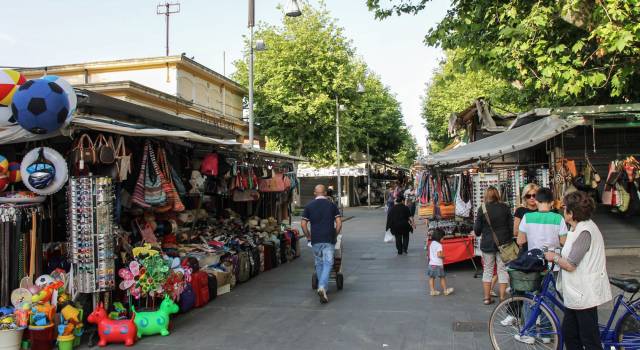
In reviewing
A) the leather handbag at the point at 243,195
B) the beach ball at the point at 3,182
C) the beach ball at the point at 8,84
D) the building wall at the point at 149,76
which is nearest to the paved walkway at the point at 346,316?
the leather handbag at the point at 243,195

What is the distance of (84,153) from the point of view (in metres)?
6.43

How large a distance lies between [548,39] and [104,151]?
777cm

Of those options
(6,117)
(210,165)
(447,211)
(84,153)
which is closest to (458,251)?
(447,211)

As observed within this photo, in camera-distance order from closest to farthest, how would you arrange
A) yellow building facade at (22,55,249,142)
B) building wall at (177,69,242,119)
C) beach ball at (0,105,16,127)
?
beach ball at (0,105,16,127)
yellow building facade at (22,55,249,142)
building wall at (177,69,242,119)

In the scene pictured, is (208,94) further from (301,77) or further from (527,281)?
(527,281)

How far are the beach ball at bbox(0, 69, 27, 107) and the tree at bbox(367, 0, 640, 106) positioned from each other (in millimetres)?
6500

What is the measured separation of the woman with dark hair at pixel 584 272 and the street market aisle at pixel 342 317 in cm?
143

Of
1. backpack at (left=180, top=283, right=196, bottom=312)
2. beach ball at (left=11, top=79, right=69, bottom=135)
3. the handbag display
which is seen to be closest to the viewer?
beach ball at (left=11, top=79, right=69, bottom=135)

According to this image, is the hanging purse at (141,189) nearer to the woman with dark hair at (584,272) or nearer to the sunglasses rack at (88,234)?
the sunglasses rack at (88,234)

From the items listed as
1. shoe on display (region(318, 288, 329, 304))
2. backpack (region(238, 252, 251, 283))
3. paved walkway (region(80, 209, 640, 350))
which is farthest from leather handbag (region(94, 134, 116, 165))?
backpack (region(238, 252, 251, 283))

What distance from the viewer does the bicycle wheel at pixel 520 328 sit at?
4848 millimetres

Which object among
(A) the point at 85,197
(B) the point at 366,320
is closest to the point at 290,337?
(B) the point at 366,320

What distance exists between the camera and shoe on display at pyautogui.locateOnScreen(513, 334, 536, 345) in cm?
492

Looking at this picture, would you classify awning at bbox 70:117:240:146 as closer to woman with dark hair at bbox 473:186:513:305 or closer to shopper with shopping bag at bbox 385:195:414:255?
woman with dark hair at bbox 473:186:513:305
